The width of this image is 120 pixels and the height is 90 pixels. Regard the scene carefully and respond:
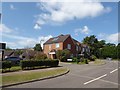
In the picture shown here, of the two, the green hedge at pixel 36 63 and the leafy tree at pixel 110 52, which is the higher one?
the leafy tree at pixel 110 52

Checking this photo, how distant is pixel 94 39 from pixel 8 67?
321 feet

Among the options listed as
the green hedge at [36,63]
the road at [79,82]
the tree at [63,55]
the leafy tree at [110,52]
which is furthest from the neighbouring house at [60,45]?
the road at [79,82]

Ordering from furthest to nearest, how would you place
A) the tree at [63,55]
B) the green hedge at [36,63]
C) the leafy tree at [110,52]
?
1. the leafy tree at [110,52]
2. the tree at [63,55]
3. the green hedge at [36,63]

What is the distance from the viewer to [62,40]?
6241 centimetres

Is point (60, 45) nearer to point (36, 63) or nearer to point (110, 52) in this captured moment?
point (36, 63)

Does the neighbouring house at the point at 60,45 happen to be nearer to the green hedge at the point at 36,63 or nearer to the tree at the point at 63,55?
the tree at the point at 63,55

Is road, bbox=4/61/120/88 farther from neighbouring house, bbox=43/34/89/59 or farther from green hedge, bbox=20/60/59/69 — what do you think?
neighbouring house, bbox=43/34/89/59

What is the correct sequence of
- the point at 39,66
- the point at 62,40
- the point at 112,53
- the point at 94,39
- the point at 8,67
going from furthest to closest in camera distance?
the point at 94,39 < the point at 112,53 < the point at 62,40 < the point at 39,66 < the point at 8,67

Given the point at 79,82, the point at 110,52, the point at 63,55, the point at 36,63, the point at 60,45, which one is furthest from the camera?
the point at 110,52

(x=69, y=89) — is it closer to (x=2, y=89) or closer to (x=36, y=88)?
(x=36, y=88)

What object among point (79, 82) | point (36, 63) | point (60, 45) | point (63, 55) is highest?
point (60, 45)

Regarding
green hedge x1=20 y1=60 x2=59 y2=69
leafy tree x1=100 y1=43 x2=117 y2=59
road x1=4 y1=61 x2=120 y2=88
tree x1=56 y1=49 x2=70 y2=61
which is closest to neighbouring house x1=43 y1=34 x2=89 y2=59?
tree x1=56 y1=49 x2=70 y2=61

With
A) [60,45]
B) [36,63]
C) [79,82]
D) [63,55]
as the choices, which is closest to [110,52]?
[60,45]

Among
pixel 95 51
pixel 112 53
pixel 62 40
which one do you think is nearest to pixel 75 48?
pixel 62 40
